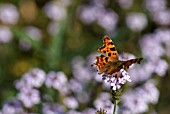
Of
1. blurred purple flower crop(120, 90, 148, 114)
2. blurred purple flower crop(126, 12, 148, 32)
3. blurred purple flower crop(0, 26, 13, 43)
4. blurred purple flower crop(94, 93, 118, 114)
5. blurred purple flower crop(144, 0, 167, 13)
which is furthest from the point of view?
blurred purple flower crop(144, 0, 167, 13)

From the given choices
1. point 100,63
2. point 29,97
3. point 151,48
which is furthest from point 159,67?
point 100,63

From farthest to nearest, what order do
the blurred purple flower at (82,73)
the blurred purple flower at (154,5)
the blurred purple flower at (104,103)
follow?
the blurred purple flower at (154,5) < the blurred purple flower at (82,73) < the blurred purple flower at (104,103)

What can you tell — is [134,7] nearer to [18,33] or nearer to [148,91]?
[18,33]

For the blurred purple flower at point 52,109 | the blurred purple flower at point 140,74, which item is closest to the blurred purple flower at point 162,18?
the blurred purple flower at point 140,74

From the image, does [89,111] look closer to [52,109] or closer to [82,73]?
[52,109]

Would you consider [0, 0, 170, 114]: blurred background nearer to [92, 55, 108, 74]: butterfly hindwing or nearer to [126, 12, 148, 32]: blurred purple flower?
[126, 12, 148, 32]: blurred purple flower

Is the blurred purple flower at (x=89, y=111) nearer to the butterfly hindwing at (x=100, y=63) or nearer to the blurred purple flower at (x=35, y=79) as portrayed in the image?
the blurred purple flower at (x=35, y=79)

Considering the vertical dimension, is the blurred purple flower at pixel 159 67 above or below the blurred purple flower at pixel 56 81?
above

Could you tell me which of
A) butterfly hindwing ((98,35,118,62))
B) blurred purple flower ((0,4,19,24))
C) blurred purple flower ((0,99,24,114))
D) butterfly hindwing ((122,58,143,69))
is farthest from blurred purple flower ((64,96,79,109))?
blurred purple flower ((0,4,19,24))

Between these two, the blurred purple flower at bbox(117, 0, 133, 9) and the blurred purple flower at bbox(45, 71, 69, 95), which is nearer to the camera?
the blurred purple flower at bbox(45, 71, 69, 95)
